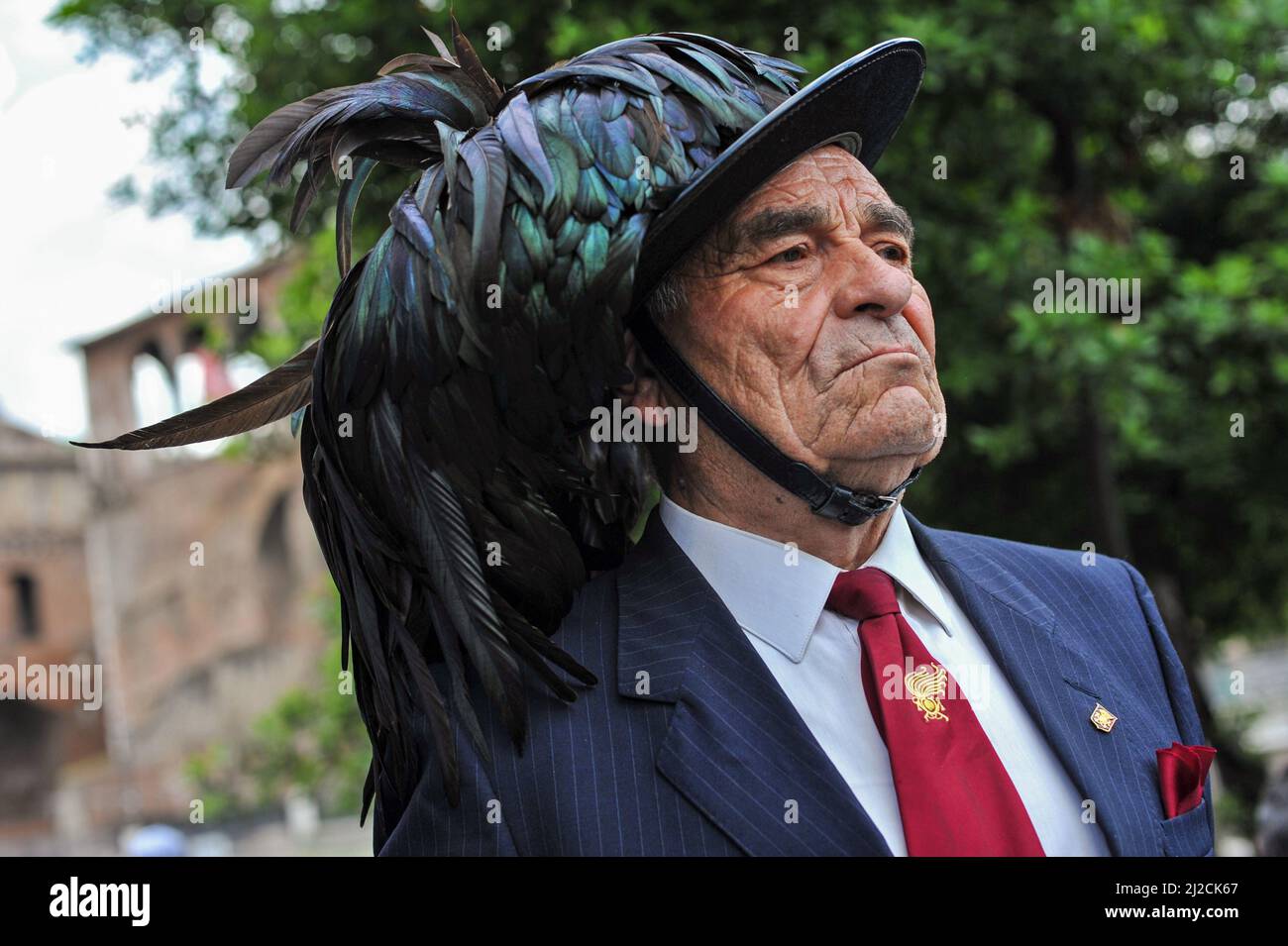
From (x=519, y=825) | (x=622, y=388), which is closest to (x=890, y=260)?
(x=622, y=388)

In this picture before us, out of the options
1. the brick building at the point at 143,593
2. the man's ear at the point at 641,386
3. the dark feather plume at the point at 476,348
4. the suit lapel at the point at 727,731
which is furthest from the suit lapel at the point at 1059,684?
the brick building at the point at 143,593

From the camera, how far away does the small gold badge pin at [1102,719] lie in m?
2.68

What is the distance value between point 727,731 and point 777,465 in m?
0.46

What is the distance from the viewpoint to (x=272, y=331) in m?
10.9

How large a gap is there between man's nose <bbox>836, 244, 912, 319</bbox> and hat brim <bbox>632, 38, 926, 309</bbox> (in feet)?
0.72

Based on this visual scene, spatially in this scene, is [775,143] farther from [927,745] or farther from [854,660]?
[927,745]

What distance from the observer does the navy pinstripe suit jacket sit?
7.86ft

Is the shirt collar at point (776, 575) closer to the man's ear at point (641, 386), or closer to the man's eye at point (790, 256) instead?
the man's ear at point (641, 386)

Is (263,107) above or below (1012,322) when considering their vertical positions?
above

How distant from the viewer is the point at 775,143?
2.55 meters

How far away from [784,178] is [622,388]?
48cm

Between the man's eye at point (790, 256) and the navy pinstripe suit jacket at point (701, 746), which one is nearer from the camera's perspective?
the navy pinstripe suit jacket at point (701, 746)

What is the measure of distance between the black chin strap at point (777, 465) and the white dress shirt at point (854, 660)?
115 mm
